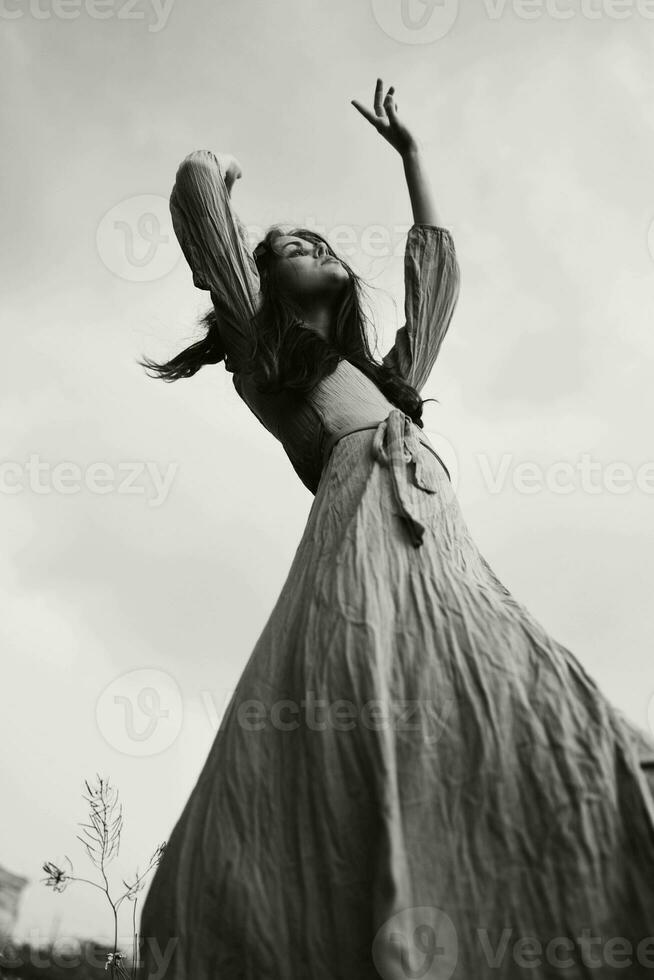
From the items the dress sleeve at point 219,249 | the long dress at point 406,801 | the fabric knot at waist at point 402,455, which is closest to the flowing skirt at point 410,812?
the long dress at point 406,801

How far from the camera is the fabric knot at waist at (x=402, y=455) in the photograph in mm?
2611

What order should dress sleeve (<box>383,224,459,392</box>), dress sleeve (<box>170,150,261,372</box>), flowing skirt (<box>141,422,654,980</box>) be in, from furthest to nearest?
dress sleeve (<box>383,224,459,392</box>) → dress sleeve (<box>170,150,261,372</box>) → flowing skirt (<box>141,422,654,980</box>)

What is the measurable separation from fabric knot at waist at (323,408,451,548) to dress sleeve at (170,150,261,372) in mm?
540

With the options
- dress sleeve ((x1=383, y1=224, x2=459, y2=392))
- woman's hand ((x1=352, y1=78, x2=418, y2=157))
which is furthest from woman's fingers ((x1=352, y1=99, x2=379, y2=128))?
dress sleeve ((x1=383, y1=224, x2=459, y2=392))

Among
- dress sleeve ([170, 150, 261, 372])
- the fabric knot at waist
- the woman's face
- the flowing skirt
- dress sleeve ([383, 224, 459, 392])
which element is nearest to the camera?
the flowing skirt

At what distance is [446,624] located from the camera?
233cm

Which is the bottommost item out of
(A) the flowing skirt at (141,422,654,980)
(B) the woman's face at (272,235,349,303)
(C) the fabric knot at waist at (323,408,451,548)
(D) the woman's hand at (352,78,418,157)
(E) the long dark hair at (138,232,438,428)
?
→ (A) the flowing skirt at (141,422,654,980)

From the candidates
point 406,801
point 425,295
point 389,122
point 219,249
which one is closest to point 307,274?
point 219,249

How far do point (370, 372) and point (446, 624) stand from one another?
4.03 ft

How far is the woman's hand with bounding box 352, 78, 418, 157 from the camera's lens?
11.8 ft

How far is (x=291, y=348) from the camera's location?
309 centimetres

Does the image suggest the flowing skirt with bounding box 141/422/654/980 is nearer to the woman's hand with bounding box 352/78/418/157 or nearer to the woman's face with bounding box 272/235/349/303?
the woman's face with bounding box 272/235/349/303

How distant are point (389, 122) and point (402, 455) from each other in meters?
1.55

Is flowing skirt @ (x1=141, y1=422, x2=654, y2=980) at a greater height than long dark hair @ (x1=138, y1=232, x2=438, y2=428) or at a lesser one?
lesser
